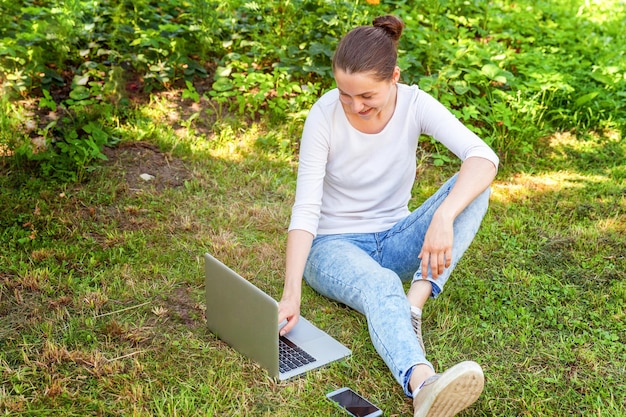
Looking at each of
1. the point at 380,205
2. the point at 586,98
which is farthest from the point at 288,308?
the point at 586,98

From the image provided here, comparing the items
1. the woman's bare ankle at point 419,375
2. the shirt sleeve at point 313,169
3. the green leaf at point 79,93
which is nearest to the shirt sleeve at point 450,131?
the shirt sleeve at point 313,169

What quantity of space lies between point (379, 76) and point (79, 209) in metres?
1.94

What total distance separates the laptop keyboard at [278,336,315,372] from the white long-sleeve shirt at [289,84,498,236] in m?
0.45

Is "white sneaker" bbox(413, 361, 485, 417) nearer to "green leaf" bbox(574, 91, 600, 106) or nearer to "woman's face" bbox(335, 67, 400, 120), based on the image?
"woman's face" bbox(335, 67, 400, 120)

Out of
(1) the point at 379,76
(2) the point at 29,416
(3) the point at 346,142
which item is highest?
(1) the point at 379,76

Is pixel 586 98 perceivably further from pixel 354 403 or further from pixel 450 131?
pixel 354 403

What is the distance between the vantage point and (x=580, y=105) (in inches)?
205

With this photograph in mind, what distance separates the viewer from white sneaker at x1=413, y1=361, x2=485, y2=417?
7.09 ft

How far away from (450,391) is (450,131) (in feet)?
3.48

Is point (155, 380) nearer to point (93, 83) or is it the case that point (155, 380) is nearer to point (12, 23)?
point (93, 83)

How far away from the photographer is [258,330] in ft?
8.31

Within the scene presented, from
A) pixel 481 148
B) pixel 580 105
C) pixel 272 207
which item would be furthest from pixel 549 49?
pixel 481 148

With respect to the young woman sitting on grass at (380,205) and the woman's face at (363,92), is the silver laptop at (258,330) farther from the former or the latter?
the woman's face at (363,92)

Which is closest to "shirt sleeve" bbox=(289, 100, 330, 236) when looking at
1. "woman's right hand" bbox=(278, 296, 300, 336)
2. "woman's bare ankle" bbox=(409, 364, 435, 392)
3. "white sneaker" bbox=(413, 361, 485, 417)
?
"woman's right hand" bbox=(278, 296, 300, 336)
